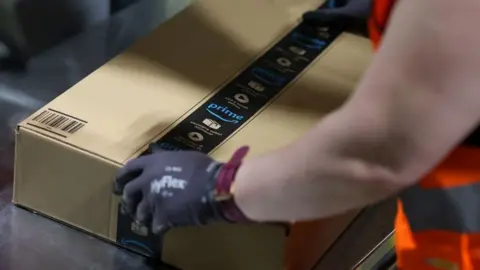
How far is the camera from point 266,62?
1060 millimetres

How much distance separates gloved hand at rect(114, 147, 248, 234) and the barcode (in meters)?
0.09

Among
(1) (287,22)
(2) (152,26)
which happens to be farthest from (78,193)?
(2) (152,26)

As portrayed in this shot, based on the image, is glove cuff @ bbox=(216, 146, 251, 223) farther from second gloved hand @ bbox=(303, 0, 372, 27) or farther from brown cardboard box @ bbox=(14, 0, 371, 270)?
second gloved hand @ bbox=(303, 0, 372, 27)

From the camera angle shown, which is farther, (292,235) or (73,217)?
(73,217)

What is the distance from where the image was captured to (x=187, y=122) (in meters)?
0.93

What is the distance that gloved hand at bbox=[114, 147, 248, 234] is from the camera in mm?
743

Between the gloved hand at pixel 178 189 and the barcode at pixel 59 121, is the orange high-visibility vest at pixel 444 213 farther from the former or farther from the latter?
the barcode at pixel 59 121

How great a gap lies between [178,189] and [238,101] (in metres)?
0.22

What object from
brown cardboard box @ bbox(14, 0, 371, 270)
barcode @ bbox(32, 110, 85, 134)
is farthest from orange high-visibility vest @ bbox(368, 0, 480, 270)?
barcode @ bbox(32, 110, 85, 134)

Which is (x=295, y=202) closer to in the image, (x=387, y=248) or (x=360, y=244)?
(x=360, y=244)

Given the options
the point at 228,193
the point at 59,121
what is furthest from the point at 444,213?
the point at 59,121

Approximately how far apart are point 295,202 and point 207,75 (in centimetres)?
36

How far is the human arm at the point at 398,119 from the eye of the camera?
60 centimetres

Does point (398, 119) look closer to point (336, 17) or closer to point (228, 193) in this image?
point (228, 193)
